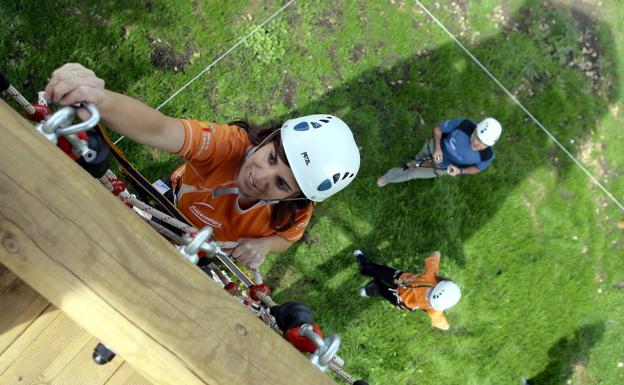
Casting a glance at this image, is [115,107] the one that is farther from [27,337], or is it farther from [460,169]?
[460,169]

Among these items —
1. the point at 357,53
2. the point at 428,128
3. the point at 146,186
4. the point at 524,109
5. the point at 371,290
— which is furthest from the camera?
the point at 524,109

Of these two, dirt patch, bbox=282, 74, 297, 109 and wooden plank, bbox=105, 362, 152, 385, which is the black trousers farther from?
wooden plank, bbox=105, 362, 152, 385

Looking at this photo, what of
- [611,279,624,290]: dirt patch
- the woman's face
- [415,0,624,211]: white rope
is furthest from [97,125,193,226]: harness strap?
[611,279,624,290]: dirt patch

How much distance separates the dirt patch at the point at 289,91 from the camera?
5680mm

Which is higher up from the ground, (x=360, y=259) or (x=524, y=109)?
(x=360, y=259)

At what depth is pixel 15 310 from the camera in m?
1.86

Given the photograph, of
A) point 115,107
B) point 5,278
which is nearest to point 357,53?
point 115,107

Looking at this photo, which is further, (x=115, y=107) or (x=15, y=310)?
(x=15, y=310)

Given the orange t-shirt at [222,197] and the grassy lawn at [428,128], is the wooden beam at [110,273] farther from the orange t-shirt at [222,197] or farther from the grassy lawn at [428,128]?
the grassy lawn at [428,128]

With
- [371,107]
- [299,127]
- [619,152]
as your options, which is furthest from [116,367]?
[619,152]

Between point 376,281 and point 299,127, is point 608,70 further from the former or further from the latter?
point 299,127

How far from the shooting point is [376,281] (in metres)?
5.47

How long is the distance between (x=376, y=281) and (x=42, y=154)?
4699 millimetres

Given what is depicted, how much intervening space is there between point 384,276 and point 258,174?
118 inches
